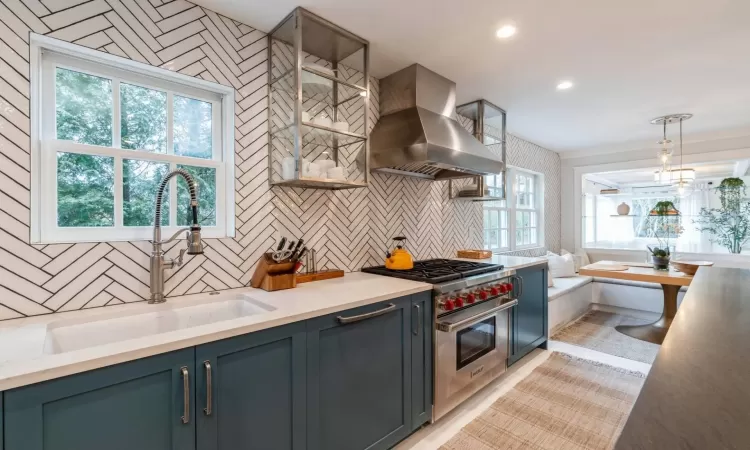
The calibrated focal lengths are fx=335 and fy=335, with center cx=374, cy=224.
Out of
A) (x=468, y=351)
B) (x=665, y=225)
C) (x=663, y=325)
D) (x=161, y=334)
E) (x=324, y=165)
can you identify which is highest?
(x=324, y=165)

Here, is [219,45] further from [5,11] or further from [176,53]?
[5,11]

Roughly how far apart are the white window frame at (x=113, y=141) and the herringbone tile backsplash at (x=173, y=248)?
36 mm

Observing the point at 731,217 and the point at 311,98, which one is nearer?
the point at 311,98

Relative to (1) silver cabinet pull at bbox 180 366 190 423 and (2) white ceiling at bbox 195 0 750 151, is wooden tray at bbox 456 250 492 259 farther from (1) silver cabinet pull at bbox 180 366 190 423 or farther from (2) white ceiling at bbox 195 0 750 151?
(1) silver cabinet pull at bbox 180 366 190 423

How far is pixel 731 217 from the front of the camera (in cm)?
547

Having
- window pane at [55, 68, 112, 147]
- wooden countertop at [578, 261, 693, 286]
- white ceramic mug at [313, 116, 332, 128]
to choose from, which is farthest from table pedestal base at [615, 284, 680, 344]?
window pane at [55, 68, 112, 147]

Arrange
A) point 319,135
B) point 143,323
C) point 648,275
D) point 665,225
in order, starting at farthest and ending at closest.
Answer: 1. point 665,225
2. point 648,275
3. point 319,135
4. point 143,323

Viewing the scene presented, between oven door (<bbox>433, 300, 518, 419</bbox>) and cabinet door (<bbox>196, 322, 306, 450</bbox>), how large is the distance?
0.94 meters

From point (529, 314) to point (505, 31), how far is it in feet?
7.49

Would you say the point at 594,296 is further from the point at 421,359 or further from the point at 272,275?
the point at 272,275

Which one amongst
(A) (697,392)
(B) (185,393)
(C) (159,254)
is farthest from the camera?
(C) (159,254)

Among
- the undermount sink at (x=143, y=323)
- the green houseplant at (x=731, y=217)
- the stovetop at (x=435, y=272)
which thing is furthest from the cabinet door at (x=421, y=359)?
the green houseplant at (x=731, y=217)

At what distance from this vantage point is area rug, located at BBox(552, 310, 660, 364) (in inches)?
127

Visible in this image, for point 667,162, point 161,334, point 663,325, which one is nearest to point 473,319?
point 161,334
